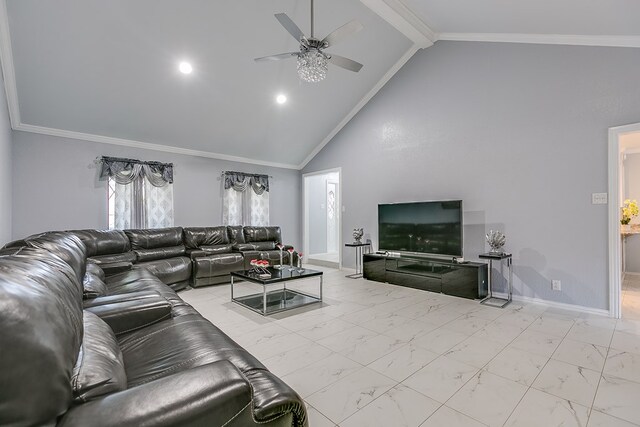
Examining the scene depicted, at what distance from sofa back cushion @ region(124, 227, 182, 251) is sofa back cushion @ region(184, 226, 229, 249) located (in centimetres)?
15

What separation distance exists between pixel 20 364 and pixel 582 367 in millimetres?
3188

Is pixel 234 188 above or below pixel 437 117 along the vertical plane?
below

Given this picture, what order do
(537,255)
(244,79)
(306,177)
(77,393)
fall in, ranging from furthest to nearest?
(306,177) → (244,79) → (537,255) → (77,393)

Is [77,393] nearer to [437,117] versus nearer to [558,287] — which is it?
[558,287]

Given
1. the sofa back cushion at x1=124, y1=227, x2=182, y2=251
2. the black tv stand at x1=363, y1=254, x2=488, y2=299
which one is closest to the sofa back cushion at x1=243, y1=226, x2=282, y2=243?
the sofa back cushion at x1=124, y1=227, x2=182, y2=251

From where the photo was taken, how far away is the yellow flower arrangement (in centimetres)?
533

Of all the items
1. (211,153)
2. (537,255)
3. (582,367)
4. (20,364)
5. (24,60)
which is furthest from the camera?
(211,153)

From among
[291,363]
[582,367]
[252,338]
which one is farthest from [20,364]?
[582,367]

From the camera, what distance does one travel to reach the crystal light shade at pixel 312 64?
9.74ft

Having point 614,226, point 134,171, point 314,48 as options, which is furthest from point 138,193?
point 614,226

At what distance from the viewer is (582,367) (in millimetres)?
2275

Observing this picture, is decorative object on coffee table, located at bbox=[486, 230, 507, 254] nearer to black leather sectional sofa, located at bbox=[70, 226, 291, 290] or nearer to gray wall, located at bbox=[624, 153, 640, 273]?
black leather sectional sofa, located at bbox=[70, 226, 291, 290]

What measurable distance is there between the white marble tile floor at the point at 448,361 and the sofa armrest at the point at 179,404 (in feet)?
3.20

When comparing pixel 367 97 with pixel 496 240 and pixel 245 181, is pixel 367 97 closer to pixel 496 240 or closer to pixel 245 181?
pixel 245 181
